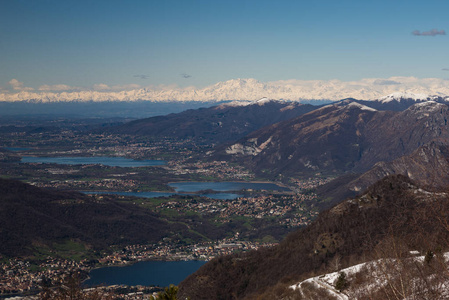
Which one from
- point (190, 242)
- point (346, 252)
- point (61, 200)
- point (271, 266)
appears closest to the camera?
point (346, 252)

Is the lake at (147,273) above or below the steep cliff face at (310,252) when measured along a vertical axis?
below

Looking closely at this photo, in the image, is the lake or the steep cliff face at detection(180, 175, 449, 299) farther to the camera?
the lake

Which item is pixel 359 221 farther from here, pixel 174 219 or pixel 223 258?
pixel 174 219

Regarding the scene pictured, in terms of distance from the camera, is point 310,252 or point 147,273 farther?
point 147,273

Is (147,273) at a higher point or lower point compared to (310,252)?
lower

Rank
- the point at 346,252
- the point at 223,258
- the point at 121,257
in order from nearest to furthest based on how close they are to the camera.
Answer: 1. the point at 346,252
2. the point at 223,258
3. the point at 121,257

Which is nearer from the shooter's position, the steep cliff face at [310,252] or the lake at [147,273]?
the steep cliff face at [310,252]

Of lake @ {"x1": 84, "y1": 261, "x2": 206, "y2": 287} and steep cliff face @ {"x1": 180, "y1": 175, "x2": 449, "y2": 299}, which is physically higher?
steep cliff face @ {"x1": 180, "y1": 175, "x2": 449, "y2": 299}

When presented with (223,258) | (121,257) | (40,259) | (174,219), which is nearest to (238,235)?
(174,219)
